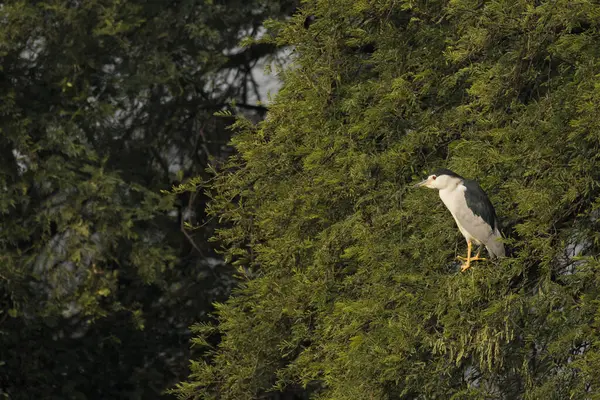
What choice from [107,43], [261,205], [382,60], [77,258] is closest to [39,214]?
[77,258]

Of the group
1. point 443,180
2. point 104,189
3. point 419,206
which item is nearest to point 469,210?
point 443,180

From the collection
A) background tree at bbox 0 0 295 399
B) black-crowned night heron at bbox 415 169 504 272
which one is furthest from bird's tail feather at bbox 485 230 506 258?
background tree at bbox 0 0 295 399

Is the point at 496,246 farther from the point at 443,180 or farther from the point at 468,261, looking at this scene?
the point at 443,180

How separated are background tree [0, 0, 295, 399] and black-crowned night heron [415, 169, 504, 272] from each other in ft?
16.0

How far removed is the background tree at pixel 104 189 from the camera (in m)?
10.7

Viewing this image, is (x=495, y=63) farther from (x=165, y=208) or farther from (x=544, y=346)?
(x=165, y=208)

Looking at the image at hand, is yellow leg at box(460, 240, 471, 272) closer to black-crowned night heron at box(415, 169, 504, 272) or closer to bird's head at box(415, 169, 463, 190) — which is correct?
black-crowned night heron at box(415, 169, 504, 272)

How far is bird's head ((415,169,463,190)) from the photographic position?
20.5ft

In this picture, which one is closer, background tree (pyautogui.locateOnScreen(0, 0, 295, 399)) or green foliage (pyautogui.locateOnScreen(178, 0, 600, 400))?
green foliage (pyautogui.locateOnScreen(178, 0, 600, 400))

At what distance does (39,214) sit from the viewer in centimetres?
1077

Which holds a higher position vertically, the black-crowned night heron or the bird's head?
the bird's head

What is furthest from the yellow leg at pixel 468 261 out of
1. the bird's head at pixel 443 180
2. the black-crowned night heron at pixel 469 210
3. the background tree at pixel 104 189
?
the background tree at pixel 104 189

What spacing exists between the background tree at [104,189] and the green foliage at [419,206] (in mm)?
2884

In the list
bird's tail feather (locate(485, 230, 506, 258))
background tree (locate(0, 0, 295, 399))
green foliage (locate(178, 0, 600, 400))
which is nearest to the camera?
green foliage (locate(178, 0, 600, 400))
